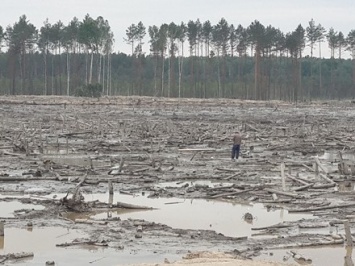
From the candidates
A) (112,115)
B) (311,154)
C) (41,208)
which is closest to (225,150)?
(311,154)

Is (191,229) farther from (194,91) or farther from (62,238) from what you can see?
(194,91)

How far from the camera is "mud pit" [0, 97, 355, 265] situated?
39.6 feet

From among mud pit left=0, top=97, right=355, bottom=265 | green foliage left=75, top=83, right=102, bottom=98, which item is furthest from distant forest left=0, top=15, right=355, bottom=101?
mud pit left=0, top=97, right=355, bottom=265

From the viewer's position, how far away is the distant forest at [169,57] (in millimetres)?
98188

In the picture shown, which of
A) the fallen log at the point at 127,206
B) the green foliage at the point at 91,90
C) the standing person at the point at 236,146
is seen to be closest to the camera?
the fallen log at the point at 127,206

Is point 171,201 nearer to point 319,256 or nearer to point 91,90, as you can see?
point 319,256

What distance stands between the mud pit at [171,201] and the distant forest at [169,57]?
48304 millimetres

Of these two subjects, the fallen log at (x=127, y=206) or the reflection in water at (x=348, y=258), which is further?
the fallen log at (x=127, y=206)

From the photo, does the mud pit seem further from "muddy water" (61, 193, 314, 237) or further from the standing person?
the standing person

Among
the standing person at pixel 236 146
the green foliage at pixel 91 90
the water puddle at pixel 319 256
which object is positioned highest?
the green foliage at pixel 91 90

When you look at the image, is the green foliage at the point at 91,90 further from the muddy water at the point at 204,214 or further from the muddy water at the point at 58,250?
the muddy water at the point at 58,250

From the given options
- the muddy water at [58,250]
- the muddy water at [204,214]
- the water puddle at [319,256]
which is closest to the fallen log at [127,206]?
the muddy water at [204,214]

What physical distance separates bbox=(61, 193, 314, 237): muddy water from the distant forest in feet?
198

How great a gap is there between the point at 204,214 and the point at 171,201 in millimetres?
1748
